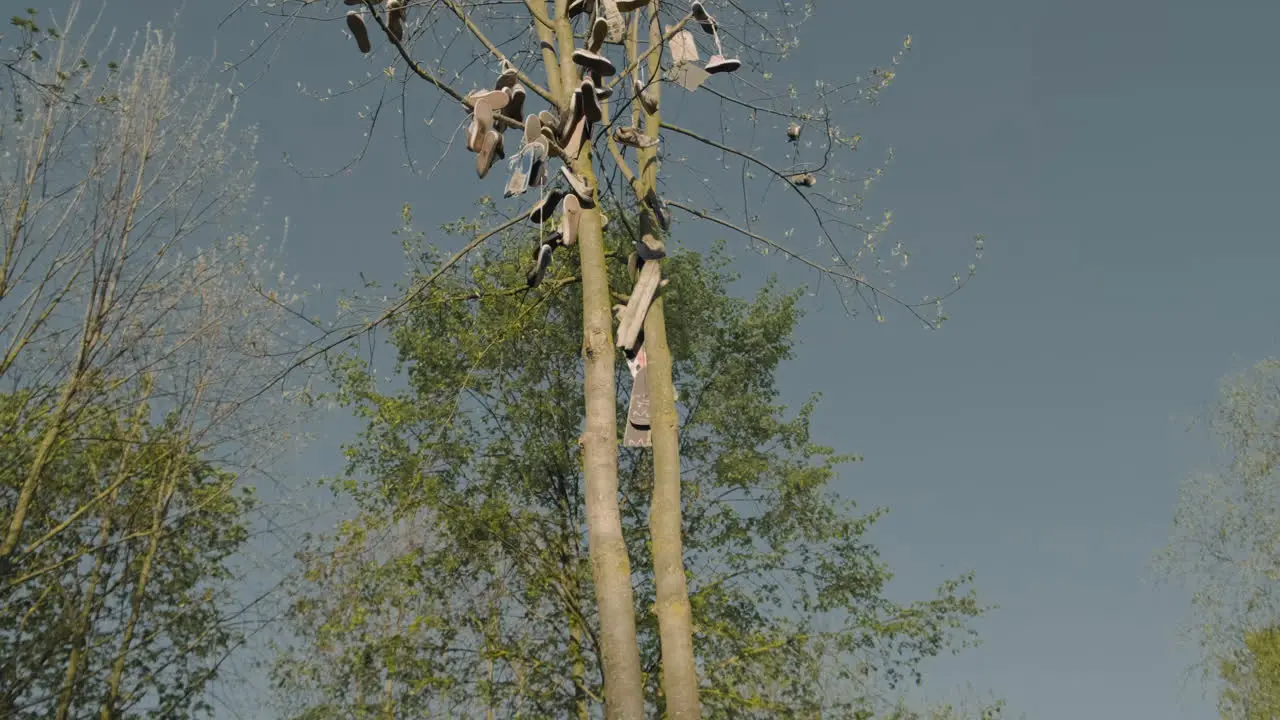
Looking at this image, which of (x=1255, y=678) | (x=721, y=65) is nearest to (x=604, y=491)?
(x=721, y=65)

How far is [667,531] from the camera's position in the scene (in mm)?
5324

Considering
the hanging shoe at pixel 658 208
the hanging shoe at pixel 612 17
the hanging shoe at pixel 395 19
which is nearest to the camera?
the hanging shoe at pixel 395 19

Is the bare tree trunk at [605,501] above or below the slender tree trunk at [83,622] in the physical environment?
below

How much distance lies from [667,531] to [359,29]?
9.40 feet

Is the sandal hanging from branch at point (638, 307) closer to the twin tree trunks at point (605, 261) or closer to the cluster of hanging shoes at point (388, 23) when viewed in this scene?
the twin tree trunks at point (605, 261)

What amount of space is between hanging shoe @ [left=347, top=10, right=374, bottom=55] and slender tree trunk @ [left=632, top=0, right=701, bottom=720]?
1.43m

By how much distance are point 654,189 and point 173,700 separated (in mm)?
9375

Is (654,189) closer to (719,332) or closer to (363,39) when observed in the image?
(363,39)

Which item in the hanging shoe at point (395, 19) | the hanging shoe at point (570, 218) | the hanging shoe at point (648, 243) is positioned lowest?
the hanging shoe at point (570, 218)

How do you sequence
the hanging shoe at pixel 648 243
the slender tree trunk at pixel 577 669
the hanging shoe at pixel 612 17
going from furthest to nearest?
the slender tree trunk at pixel 577 669 < the hanging shoe at pixel 648 243 < the hanging shoe at pixel 612 17

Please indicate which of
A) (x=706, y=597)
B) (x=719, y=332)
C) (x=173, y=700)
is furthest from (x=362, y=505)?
(x=719, y=332)

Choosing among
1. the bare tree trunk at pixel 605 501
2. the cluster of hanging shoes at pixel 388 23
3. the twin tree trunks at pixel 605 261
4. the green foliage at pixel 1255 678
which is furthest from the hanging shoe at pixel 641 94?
the green foliage at pixel 1255 678

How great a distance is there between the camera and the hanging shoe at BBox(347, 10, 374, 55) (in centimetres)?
521

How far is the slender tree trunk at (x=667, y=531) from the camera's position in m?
4.84
